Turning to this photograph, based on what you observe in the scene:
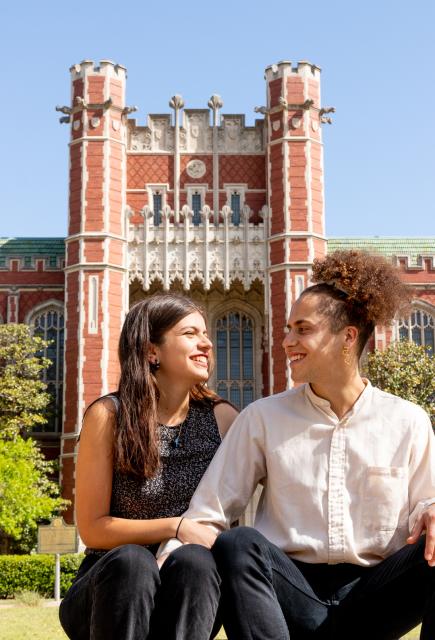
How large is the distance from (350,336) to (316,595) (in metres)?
1.03

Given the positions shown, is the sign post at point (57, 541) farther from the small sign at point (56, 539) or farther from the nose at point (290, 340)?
the nose at point (290, 340)

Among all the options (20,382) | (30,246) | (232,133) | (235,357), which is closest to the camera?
A: (20,382)

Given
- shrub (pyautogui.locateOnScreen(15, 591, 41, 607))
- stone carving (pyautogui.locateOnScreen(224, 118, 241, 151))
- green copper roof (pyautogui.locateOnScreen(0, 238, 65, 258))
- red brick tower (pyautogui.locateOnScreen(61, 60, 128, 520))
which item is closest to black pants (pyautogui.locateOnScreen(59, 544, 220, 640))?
shrub (pyautogui.locateOnScreen(15, 591, 41, 607))

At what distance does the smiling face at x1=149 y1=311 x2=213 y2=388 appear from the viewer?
3658 mm

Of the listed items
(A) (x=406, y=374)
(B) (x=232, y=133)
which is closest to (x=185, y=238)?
(B) (x=232, y=133)

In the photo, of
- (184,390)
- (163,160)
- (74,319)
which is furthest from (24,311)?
(184,390)

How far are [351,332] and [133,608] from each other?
141cm

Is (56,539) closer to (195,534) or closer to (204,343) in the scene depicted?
(204,343)

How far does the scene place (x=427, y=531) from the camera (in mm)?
2818

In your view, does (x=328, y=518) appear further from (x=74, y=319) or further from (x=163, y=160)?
(x=163, y=160)

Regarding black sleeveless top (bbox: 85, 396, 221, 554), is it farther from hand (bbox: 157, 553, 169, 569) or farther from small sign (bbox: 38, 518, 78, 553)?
small sign (bbox: 38, 518, 78, 553)

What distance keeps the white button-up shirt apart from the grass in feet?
12.3

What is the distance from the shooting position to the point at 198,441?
3576mm

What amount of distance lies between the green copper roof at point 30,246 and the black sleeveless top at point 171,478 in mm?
23110
